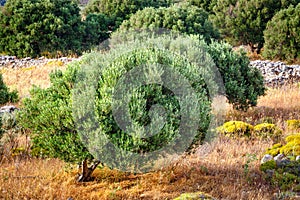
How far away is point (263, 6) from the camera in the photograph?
933 inches

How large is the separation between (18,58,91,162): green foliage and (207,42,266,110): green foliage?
451cm

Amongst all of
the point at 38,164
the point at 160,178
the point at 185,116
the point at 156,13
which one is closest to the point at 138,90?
the point at 185,116

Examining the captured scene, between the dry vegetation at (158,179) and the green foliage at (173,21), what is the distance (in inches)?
398

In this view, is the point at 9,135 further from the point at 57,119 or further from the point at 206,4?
the point at 206,4

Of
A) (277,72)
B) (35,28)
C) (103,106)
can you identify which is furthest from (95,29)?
(103,106)

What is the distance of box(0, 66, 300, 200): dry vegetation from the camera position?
5113 mm

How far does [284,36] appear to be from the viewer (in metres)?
20.2

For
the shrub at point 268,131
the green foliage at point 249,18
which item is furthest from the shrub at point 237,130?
the green foliage at point 249,18

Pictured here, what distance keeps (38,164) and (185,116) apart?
261 cm

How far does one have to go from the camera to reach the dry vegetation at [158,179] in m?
5.11

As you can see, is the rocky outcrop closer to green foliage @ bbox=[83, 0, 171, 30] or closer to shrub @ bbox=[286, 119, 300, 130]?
shrub @ bbox=[286, 119, 300, 130]

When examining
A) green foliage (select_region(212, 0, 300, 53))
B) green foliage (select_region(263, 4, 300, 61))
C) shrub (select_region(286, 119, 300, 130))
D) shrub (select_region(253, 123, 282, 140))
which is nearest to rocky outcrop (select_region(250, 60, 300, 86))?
green foliage (select_region(263, 4, 300, 61))

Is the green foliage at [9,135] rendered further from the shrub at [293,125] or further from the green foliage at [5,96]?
the shrub at [293,125]

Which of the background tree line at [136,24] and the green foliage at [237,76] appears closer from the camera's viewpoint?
the green foliage at [237,76]
